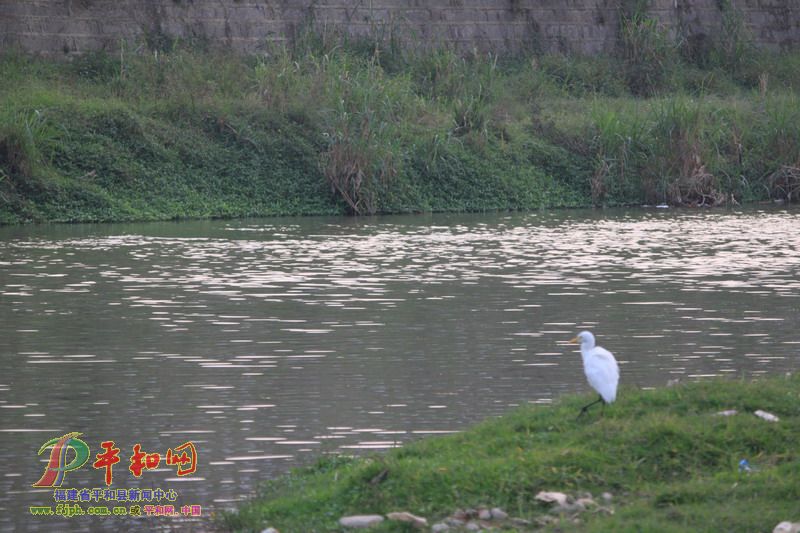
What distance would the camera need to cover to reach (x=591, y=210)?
2561cm

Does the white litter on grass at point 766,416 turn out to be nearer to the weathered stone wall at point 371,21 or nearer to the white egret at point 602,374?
the white egret at point 602,374

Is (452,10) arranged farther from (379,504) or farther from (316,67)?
(379,504)

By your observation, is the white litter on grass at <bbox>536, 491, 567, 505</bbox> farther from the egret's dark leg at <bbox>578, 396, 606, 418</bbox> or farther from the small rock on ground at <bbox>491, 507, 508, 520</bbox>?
the egret's dark leg at <bbox>578, 396, 606, 418</bbox>

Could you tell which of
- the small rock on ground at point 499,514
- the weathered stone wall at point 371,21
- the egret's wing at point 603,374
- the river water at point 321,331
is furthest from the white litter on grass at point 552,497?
the weathered stone wall at point 371,21

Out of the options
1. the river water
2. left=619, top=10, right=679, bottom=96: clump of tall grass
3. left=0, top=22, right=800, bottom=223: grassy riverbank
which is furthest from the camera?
left=619, top=10, right=679, bottom=96: clump of tall grass

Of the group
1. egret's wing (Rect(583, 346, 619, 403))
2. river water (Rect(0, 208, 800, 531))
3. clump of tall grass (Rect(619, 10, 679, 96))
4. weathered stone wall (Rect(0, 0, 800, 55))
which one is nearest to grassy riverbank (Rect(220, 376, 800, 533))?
egret's wing (Rect(583, 346, 619, 403))

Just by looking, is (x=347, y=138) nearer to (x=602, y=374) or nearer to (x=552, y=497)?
(x=602, y=374)

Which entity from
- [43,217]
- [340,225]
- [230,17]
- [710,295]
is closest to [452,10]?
[230,17]

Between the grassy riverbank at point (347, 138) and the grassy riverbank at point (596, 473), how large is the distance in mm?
16150

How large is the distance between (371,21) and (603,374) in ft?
79.2

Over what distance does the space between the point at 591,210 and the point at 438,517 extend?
65.0 ft

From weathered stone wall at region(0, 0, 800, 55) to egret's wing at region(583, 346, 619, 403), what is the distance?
22.0 meters

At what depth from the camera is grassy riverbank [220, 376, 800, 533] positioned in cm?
611

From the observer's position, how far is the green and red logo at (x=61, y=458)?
732cm
